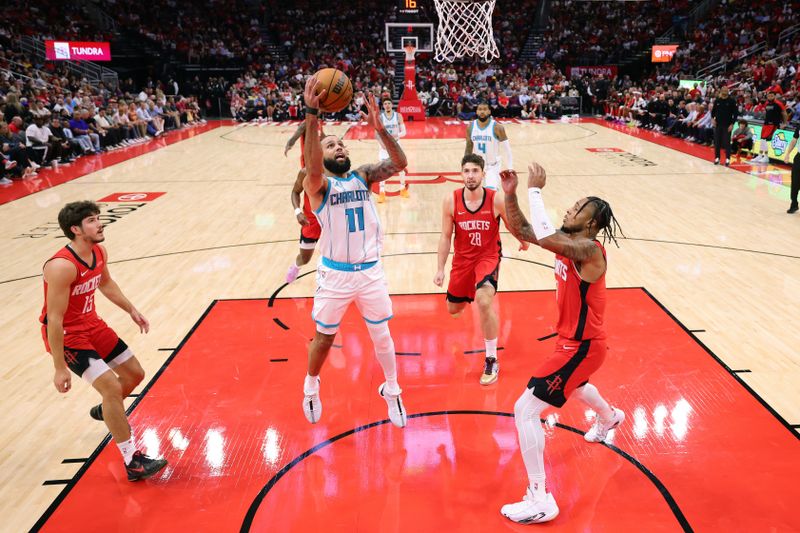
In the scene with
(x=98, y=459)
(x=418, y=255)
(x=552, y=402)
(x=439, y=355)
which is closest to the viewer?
(x=552, y=402)

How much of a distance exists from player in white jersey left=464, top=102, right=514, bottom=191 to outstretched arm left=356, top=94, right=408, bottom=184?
4804 millimetres

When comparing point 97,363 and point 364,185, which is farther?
Answer: point 364,185

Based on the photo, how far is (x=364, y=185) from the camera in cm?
423

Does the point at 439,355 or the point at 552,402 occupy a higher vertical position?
the point at 552,402

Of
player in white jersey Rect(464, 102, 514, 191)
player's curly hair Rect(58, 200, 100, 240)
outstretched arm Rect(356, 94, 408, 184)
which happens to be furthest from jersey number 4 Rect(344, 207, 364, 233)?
player in white jersey Rect(464, 102, 514, 191)

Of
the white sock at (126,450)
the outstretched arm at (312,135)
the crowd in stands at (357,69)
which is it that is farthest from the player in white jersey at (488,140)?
the crowd in stands at (357,69)

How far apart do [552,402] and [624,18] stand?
35.9m

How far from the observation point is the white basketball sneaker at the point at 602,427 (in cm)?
Result: 416

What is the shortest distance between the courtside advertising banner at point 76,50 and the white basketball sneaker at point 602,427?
25054 millimetres

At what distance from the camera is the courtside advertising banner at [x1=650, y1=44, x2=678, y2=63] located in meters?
29.9

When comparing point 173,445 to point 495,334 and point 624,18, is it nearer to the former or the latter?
point 495,334

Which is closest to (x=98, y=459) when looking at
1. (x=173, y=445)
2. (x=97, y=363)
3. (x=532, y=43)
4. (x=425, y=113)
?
(x=173, y=445)

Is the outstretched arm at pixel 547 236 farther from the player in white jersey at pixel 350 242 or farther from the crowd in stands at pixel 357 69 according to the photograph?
the crowd in stands at pixel 357 69

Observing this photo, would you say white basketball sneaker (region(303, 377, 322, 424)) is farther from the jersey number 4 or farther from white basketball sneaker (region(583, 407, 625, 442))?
white basketball sneaker (region(583, 407, 625, 442))
